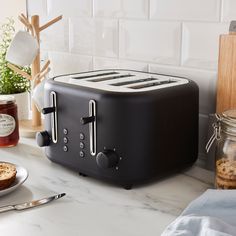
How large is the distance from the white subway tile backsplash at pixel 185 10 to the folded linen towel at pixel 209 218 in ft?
1.36

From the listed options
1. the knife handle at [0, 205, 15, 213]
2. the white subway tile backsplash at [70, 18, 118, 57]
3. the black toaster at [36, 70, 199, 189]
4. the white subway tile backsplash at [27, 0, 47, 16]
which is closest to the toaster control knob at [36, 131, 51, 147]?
the black toaster at [36, 70, 199, 189]

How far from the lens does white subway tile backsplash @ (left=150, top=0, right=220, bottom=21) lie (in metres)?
1.06

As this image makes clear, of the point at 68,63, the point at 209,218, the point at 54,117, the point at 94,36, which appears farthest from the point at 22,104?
the point at 209,218

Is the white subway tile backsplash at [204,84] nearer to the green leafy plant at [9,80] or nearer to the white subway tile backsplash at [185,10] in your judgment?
the white subway tile backsplash at [185,10]

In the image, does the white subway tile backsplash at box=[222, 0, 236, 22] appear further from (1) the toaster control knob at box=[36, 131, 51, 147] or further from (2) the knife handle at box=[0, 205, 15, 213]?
(2) the knife handle at box=[0, 205, 15, 213]

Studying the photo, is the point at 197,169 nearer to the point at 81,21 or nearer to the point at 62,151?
the point at 62,151

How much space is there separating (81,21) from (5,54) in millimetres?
246

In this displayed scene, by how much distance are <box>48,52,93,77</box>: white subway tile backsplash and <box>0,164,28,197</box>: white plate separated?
449 millimetres

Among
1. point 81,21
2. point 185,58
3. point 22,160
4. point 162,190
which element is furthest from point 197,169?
point 81,21

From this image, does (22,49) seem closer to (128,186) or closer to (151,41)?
(151,41)

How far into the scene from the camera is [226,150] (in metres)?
0.94

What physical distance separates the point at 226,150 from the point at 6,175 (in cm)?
43

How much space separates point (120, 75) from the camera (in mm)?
1172

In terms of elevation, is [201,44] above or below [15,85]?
above
